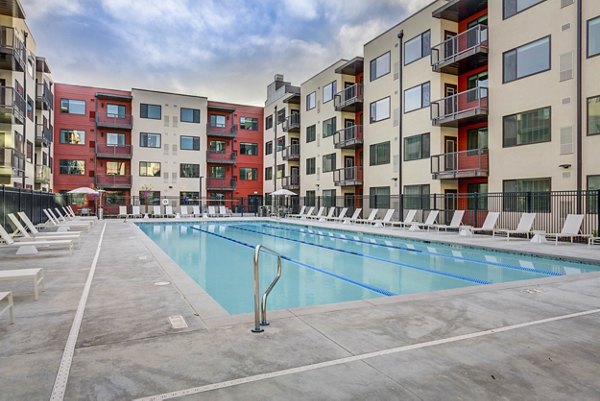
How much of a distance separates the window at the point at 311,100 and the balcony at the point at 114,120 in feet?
51.9

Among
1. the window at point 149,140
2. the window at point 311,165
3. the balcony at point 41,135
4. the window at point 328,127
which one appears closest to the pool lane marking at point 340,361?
the window at point 328,127

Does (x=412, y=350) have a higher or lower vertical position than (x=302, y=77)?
lower

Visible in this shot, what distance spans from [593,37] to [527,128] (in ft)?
12.1

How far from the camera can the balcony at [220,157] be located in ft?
129

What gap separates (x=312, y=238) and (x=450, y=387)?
14.4m

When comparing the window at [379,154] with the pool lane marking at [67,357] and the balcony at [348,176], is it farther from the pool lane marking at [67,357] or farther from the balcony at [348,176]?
the pool lane marking at [67,357]

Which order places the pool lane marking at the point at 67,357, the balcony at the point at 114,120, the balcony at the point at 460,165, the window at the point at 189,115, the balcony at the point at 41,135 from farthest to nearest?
the window at the point at 189,115, the balcony at the point at 114,120, the balcony at the point at 41,135, the balcony at the point at 460,165, the pool lane marking at the point at 67,357

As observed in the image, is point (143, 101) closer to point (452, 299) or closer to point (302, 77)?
point (302, 77)

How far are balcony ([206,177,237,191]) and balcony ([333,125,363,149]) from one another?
1476 centimetres

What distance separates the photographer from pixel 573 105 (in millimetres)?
14430

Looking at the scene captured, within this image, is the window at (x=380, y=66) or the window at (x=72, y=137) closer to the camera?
the window at (x=380, y=66)

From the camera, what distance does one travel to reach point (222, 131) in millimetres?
40219

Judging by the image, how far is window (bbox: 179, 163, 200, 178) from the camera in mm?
38000

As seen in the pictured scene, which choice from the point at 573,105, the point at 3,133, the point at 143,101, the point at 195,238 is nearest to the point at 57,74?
the point at 143,101
